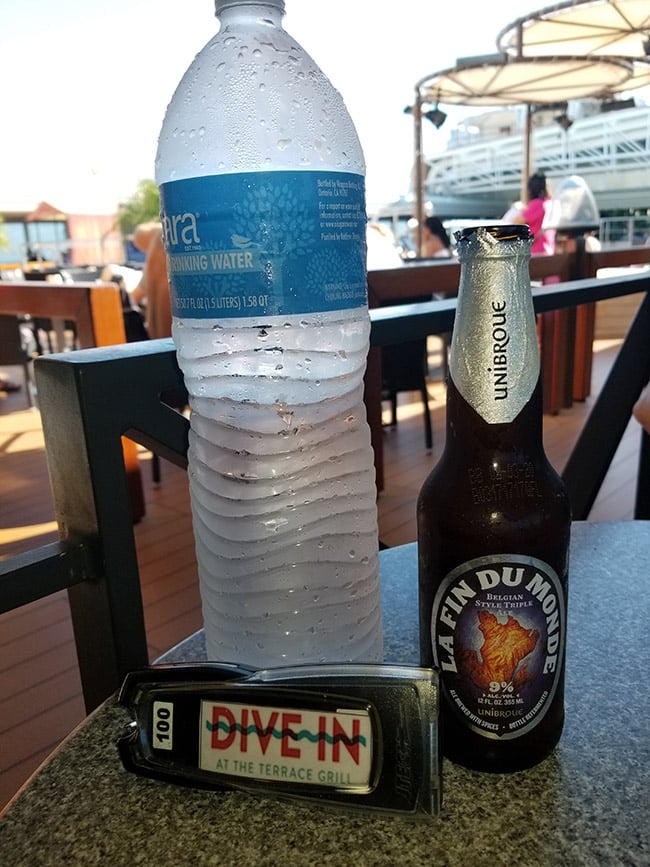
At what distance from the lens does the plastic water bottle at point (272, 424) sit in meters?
0.61

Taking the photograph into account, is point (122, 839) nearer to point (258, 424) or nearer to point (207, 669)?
point (207, 669)

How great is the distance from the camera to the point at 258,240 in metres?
0.47

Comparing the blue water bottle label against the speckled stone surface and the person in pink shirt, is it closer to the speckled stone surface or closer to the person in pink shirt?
the speckled stone surface

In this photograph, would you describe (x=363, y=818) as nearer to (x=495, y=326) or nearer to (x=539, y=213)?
(x=495, y=326)

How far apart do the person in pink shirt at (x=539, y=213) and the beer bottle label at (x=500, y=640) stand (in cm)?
455

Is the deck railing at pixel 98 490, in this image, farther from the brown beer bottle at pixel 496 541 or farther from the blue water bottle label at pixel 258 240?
the brown beer bottle at pixel 496 541

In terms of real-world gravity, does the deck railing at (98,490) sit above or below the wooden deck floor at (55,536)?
above

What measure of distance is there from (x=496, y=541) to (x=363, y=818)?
18 cm

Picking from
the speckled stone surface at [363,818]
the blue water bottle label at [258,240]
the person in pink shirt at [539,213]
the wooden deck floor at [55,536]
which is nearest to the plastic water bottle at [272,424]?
the blue water bottle label at [258,240]

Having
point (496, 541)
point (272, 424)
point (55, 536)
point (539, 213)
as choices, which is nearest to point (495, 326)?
point (496, 541)

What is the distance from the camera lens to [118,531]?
511 mm

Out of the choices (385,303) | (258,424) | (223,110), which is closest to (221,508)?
(258,424)

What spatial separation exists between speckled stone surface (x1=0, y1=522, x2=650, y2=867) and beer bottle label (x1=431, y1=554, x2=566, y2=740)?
44mm

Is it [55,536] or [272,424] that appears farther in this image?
[55,536]
